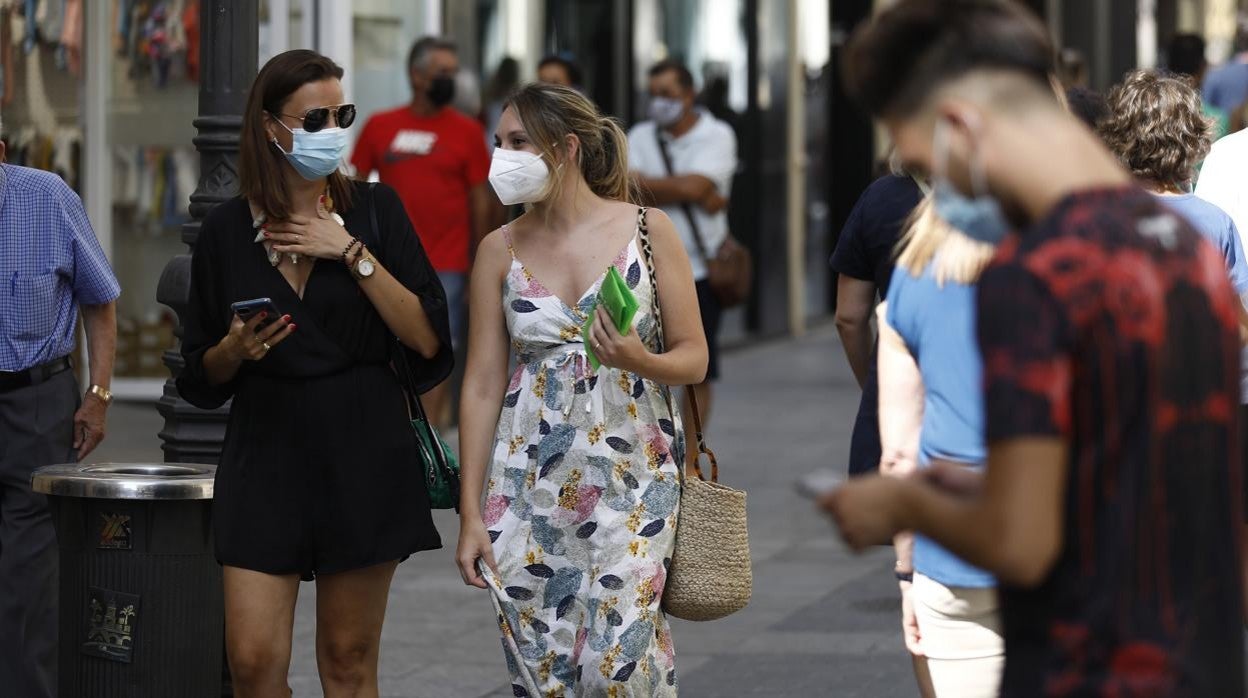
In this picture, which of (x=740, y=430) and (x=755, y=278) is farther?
(x=755, y=278)

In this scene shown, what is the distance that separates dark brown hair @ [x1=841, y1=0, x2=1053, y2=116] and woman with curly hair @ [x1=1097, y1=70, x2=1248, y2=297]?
2878 millimetres

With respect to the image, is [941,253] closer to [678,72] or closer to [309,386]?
[309,386]

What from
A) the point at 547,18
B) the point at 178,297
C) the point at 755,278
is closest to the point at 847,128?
the point at 755,278

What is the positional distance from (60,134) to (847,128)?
1078 centimetres

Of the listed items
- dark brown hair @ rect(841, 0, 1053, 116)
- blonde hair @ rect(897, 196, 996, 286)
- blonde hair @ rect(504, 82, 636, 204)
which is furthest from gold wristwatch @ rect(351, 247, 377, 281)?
dark brown hair @ rect(841, 0, 1053, 116)

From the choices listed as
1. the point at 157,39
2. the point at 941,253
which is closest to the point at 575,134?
the point at 941,253

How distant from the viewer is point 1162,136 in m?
5.29

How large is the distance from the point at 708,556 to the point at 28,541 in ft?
6.80

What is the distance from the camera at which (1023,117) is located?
92.7 inches

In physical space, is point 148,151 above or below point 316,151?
below

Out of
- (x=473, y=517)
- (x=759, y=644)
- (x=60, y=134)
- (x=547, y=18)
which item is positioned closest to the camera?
(x=473, y=517)

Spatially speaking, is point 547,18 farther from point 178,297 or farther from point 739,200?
point 178,297

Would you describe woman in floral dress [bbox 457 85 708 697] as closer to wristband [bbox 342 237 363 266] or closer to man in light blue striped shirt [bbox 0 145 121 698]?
wristband [bbox 342 237 363 266]

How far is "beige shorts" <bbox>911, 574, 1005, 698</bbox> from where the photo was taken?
3.72m
